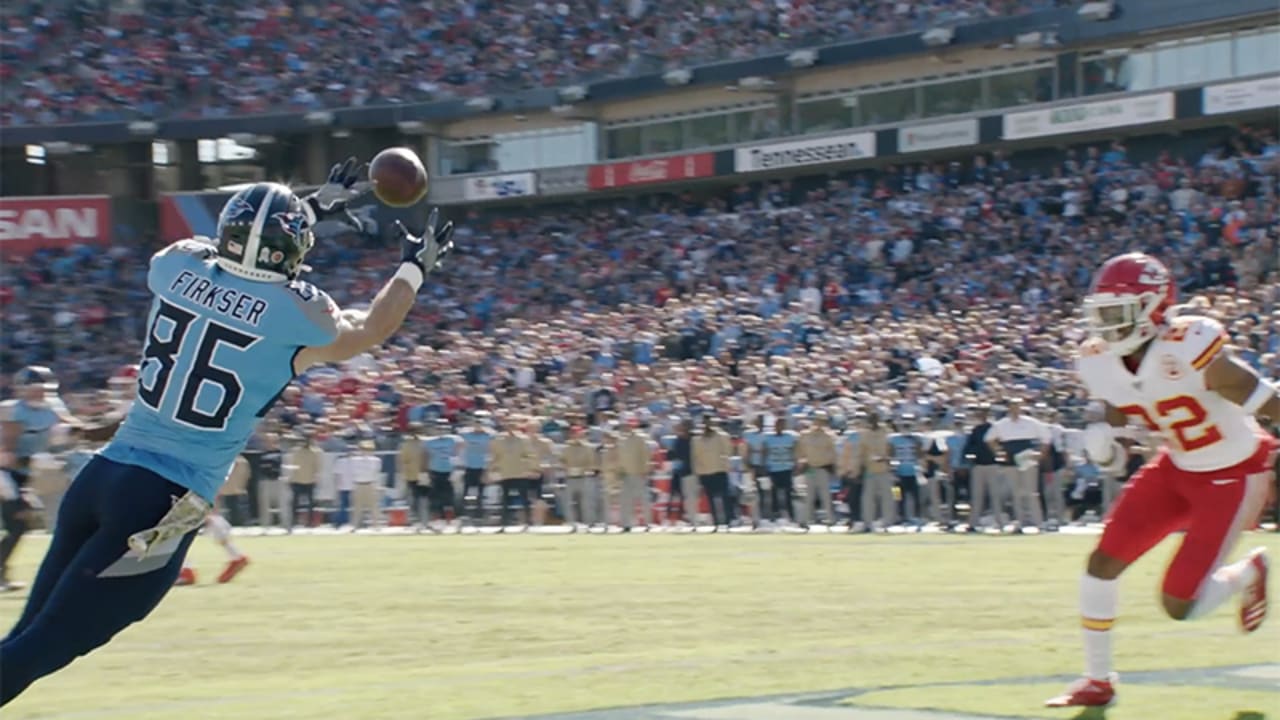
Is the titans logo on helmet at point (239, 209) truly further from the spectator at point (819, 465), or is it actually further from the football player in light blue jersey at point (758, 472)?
the football player in light blue jersey at point (758, 472)

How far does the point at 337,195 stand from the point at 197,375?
2.67 ft

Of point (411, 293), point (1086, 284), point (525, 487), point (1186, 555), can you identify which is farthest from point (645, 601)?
point (1086, 284)

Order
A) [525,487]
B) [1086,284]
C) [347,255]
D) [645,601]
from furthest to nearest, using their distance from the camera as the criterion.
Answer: [347,255] → [1086,284] → [525,487] → [645,601]

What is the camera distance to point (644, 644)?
8.74 metres

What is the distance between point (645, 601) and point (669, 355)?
16.8 metres

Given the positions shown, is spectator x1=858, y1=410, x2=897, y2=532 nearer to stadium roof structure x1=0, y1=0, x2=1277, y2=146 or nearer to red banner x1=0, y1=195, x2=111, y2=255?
stadium roof structure x1=0, y1=0, x2=1277, y2=146

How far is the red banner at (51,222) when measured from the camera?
37000mm

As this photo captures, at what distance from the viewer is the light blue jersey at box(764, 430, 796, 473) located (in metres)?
21.3

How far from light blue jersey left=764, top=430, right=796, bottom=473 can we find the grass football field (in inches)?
251

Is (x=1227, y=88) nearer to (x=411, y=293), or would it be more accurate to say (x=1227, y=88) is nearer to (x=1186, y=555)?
(x=1186, y=555)

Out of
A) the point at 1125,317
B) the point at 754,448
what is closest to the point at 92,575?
the point at 1125,317

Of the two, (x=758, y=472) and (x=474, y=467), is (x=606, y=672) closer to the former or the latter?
(x=758, y=472)

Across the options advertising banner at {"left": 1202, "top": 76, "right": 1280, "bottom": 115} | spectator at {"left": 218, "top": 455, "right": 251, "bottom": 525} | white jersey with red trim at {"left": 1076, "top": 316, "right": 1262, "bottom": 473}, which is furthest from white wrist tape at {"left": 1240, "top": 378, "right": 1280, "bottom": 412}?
advertising banner at {"left": 1202, "top": 76, "right": 1280, "bottom": 115}

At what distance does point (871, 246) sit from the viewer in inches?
1175
